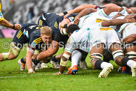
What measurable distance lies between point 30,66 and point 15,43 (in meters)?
1.54

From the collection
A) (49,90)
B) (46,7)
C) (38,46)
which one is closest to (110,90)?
(49,90)

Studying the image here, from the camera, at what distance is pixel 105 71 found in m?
7.16

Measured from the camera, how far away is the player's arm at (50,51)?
9.29 meters

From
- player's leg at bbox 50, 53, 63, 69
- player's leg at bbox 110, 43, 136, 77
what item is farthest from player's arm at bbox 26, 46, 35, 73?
player's leg at bbox 110, 43, 136, 77

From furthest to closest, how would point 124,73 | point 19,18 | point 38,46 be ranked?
point 19,18
point 38,46
point 124,73

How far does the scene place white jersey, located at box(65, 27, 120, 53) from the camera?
26.2 feet

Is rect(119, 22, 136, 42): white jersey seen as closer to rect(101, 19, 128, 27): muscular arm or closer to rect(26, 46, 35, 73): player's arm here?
rect(101, 19, 128, 27): muscular arm

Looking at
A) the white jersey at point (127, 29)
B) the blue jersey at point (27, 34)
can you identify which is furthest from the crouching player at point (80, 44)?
the blue jersey at point (27, 34)

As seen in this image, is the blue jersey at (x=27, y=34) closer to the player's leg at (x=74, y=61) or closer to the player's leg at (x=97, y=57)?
the player's leg at (x=74, y=61)

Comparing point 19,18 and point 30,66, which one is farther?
point 19,18

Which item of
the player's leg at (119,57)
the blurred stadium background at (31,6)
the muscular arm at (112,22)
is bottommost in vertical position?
the player's leg at (119,57)

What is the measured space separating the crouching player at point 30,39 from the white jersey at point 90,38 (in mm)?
1019

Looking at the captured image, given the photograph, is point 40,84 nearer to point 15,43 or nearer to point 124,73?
point 124,73

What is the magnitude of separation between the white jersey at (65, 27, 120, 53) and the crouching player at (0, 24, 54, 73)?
1.02 metres
